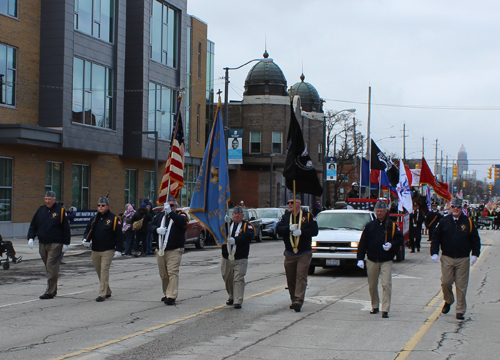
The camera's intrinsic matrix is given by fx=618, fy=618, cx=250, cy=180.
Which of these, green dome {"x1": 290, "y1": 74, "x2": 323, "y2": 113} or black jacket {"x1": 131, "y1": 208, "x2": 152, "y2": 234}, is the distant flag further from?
green dome {"x1": 290, "y1": 74, "x2": 323, "y2": 113}

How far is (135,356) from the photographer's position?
6.96 meters

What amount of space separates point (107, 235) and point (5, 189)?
17.9 m

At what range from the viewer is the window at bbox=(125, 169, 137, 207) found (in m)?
36.1

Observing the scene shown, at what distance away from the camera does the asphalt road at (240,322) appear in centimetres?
731

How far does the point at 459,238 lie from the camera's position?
31.6 ft


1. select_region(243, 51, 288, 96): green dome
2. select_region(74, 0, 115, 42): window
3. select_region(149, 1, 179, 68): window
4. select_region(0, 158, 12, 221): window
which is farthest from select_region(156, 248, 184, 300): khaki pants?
select_region(243, 51, 288, 96): green dome

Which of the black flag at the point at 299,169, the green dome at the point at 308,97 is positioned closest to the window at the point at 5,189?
the black flag at the point at 299,169

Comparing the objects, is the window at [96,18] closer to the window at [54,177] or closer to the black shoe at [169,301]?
the window at [54,177]

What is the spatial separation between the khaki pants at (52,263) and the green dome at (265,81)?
42592 mm

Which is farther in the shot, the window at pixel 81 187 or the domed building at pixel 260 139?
the domed building at pixel 260 139

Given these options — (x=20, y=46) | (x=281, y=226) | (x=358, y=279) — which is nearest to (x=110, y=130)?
(x=20, y=46)

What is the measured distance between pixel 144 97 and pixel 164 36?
464 centimetres

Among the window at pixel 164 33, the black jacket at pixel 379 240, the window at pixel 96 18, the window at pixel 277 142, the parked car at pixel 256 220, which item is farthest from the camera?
the window at pixel 277 142

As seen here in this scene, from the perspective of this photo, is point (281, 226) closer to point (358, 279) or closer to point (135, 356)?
point (135, 356)
